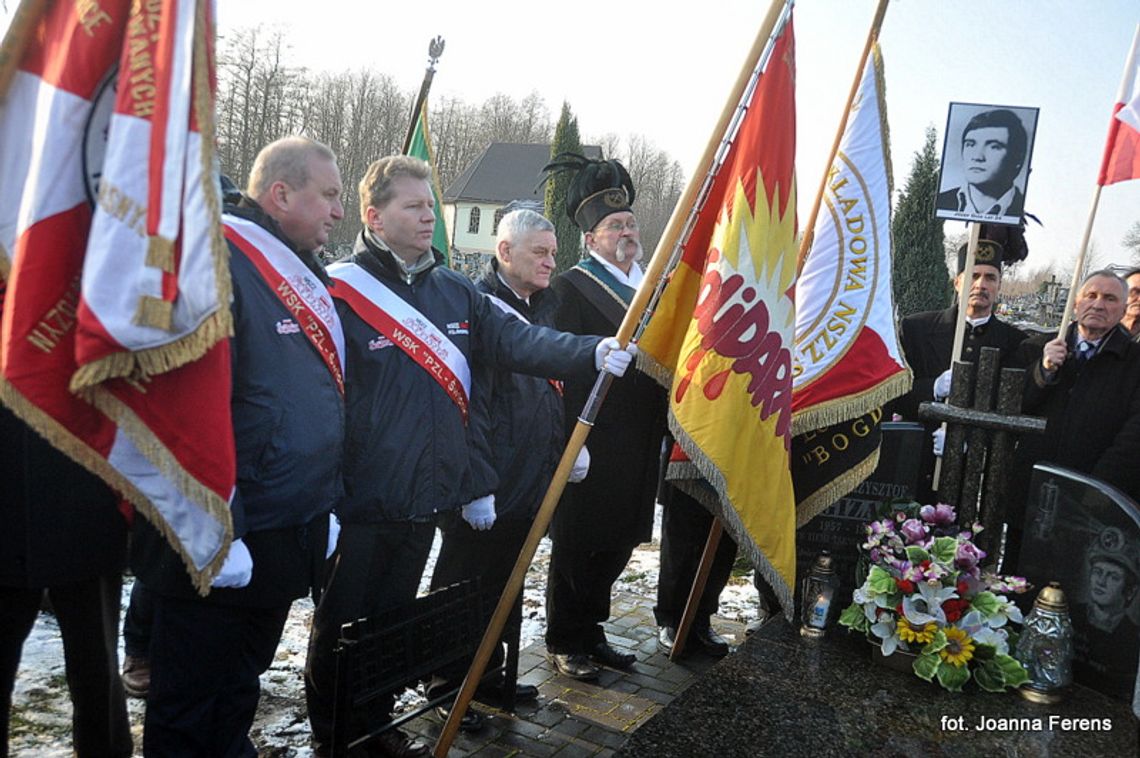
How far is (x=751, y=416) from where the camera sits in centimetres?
354

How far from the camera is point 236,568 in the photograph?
7.79ft

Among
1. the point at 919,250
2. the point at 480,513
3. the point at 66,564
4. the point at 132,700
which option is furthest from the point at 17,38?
the point at 919,250

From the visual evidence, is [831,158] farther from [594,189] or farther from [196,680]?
[196,680]

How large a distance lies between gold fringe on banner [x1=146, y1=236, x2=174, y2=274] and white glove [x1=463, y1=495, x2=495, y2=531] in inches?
70.1

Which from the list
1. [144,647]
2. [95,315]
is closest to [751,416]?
[95,315]

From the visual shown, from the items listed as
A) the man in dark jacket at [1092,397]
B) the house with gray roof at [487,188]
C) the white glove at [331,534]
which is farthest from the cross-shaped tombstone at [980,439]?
the house with gray roof at [487,188]

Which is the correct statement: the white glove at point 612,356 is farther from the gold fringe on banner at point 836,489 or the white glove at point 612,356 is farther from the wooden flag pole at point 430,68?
the wooden flag pole at point 430,68

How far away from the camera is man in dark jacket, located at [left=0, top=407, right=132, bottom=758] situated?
2.39 metres

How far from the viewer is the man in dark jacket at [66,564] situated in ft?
7.84

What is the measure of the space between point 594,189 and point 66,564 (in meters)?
→ 3.11

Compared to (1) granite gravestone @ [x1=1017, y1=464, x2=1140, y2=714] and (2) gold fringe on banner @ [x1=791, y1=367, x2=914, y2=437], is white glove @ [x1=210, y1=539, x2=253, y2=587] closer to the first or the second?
(2) gold fringe on banner @ [x1=791, y1=367, x2=914, y2=437]

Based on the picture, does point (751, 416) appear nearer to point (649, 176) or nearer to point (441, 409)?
point (441, 409)

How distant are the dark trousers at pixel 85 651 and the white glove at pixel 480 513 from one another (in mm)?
1271

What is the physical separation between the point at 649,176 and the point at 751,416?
76.1 metres
